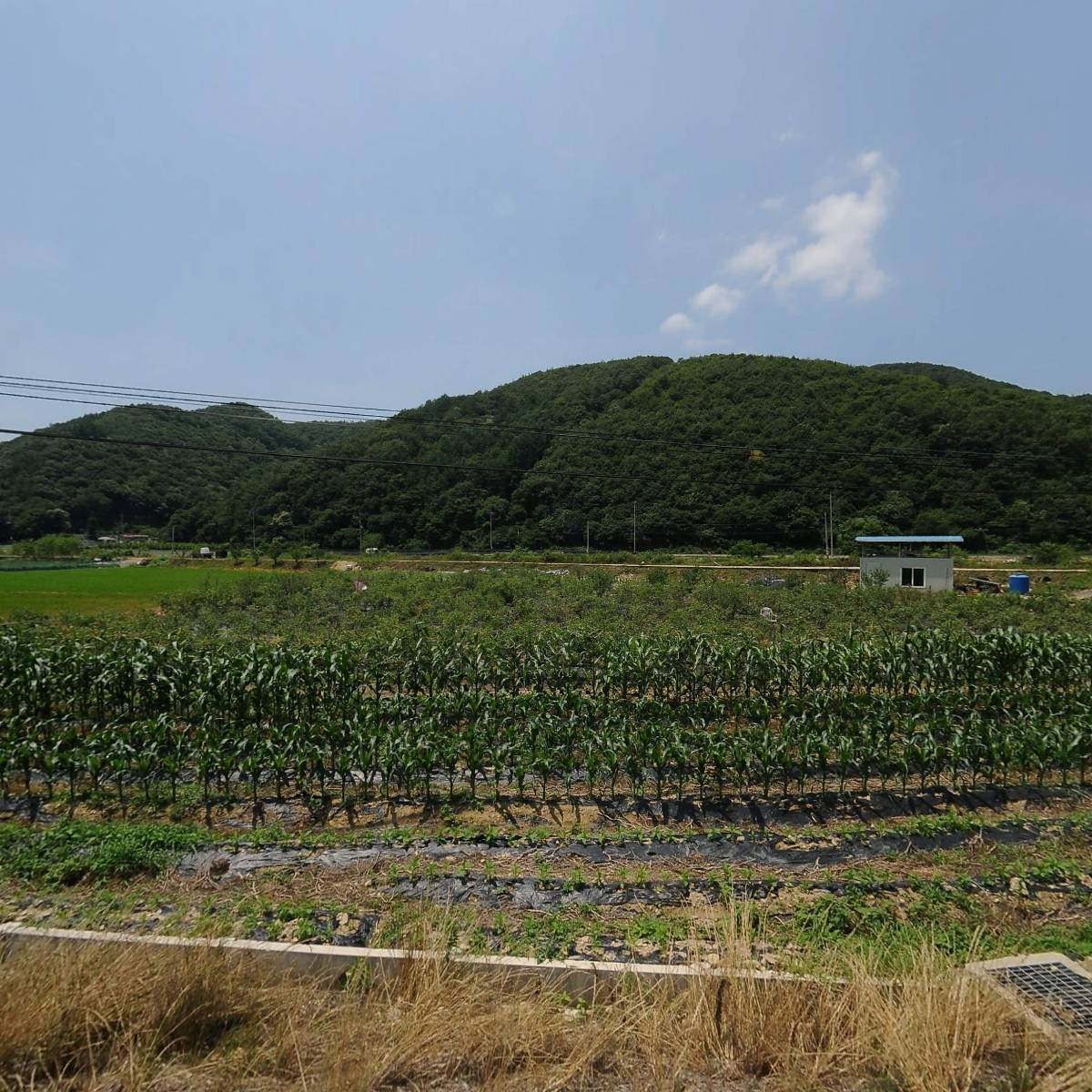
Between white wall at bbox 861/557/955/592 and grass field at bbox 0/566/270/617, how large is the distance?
2514 centimetres

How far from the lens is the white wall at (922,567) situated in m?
25.2

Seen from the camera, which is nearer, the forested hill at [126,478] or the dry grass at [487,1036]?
the dry grass at [487,1036]

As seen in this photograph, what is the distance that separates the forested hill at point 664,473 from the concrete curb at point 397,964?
153 ft

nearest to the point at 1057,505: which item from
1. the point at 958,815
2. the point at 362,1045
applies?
the point at 958,815

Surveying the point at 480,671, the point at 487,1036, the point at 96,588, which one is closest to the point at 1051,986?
the point at 487,1036

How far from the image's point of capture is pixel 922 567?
2552cm

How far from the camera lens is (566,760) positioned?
22.3 ft

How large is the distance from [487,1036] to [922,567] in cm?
2738

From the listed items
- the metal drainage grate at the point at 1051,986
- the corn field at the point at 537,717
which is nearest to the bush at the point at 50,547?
the corn field at the point at 537,717

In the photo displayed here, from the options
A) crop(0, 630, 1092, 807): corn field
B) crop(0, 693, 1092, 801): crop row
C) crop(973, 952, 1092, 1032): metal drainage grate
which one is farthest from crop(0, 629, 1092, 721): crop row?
crop(973, 952, 1092, 1032): metal drainage grate

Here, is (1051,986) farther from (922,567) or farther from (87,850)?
(922,567)

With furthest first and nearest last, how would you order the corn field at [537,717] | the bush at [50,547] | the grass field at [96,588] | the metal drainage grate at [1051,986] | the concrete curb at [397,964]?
the bush at [50,547], the grass field at [96,588], the corn field at [537,717], the concrete curb at [397,964], the metal drainage grate at [1051,986]

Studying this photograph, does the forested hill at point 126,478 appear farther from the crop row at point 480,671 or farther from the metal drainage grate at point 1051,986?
the metal drainage grate at point 1051,986

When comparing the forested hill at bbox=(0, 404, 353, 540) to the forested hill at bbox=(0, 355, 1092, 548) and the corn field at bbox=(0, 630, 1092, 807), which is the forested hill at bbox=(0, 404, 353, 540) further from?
the corn field at bbox=(0, 630, 1092, 807)
